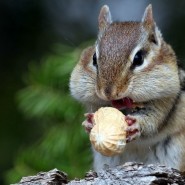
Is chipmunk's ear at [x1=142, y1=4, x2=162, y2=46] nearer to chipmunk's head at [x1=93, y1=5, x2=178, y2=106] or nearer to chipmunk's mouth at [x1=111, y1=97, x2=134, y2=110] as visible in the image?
chipmunk's head at [x1=93, y1=5, x2=178, y2=106]

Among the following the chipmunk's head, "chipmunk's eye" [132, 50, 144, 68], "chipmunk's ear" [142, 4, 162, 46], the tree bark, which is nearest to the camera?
the tree bark

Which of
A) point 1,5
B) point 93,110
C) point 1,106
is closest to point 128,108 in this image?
Answer: point 93,110

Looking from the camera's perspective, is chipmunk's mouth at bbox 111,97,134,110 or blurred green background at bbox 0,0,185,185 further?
blurred green background at bbox 0,0,185,185

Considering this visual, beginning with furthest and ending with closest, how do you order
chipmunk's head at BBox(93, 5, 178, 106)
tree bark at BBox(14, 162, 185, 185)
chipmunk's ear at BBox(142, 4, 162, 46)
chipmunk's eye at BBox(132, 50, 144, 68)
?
chipmunk's ear at BBox(142, 4, 162, 46), chipmunk's eye at BBox(132, 50, 144, 68), chipmunk's head at BBox(93, 5, 178, 106), tree bark at BBox(14, 162, 185, 185)

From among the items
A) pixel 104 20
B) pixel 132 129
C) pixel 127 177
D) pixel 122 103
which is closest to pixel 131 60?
pixel 122 103

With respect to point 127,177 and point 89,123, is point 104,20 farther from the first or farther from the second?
point 127,177

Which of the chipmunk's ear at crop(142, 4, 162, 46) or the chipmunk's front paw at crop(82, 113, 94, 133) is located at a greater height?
the chipmunk's ear at crop(142, 4, 162, 46)

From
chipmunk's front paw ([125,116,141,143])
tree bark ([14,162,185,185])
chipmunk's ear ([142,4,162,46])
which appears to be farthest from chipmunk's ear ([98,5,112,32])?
tree bark ([14,162,185,185])

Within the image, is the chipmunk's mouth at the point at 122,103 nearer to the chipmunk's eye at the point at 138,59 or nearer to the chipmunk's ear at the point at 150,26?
the chipmunk's eye at the point at 138,59

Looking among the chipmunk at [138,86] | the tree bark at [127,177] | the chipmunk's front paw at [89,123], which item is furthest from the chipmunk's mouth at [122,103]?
the tree bark at [127,177]

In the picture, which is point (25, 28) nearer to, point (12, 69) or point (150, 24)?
point (12, 69)
